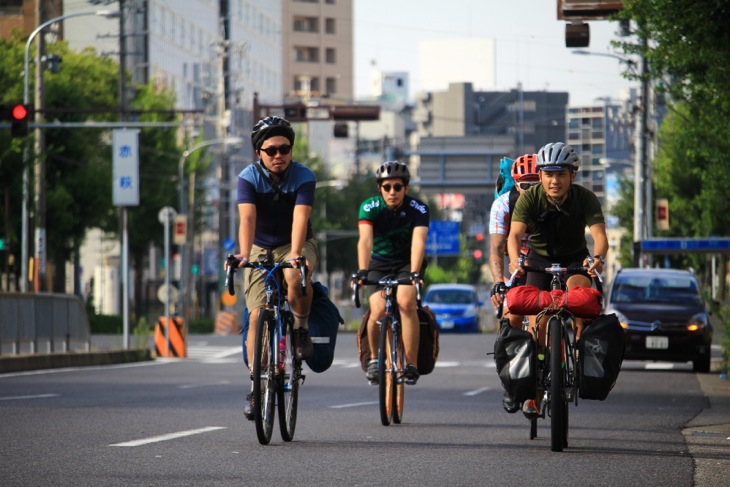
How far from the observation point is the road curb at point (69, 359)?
2620cm

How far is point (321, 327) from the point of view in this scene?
11.4 metres

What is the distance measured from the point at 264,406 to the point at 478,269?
430 feet

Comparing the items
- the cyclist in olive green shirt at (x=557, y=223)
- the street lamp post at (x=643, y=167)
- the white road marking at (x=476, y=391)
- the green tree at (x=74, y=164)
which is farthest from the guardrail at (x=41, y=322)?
the green tree at (x=74, y=164)

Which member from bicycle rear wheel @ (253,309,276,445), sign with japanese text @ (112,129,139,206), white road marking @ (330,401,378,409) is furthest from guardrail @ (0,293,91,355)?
bicycle rear wheel @ (253,309,276,445)

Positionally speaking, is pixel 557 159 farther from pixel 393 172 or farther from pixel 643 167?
pixel 643 167

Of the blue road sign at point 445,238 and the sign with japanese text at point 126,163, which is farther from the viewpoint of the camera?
the blue road sign at point 445,238

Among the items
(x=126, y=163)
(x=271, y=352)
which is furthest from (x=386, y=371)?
(x=126, y=163)

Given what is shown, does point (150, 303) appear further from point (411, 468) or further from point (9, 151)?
point (411, 468)

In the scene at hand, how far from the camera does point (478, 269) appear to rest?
141375 millimetres

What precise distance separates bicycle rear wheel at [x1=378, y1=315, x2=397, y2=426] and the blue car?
130 feet

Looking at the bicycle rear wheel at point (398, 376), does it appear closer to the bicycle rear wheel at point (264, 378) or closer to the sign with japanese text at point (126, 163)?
the bicycle rear wheel at point (264, 378)

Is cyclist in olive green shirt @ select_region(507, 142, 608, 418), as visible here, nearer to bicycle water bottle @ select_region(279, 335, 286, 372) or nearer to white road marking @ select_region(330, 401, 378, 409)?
bicycle water bottle @ select_region(279, 335, 286, 372)

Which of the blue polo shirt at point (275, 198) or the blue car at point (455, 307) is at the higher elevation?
the blue polo shirt at point (275, 198)

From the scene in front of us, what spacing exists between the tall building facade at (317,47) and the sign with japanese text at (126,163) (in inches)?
4229
